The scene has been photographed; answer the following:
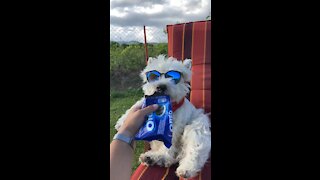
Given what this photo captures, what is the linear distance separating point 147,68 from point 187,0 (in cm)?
34

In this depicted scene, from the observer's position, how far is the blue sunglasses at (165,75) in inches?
64.7

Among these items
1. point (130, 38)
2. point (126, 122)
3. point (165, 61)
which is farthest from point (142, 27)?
point (126, 122)

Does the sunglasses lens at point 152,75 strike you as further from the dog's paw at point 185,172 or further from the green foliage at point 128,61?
the dog's paw at point 185,172

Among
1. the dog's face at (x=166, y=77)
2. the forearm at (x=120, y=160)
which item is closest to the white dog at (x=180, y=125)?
the dog's face at (x=166, y=77)

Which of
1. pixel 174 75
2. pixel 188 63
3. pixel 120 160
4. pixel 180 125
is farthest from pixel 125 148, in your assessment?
pixel 188 63

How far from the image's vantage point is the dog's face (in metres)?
1.63

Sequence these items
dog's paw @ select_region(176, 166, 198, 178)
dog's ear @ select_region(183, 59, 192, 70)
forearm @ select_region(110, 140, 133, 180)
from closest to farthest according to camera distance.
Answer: forearm @ select_region(110, 140, 133, 180)
dog's paw @ select_region(176, 166, 198, 178)
dog's ear @ select_region(183, 59, 192, 70)

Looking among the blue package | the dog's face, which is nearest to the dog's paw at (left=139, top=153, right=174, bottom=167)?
the blue package

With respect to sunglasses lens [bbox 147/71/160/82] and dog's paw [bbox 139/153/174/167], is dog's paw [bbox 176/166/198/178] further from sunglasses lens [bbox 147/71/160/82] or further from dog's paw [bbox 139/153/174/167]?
sunglasses lens [bbox 147/71/160/82]

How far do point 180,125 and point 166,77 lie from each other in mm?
221

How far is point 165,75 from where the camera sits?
1662 millimetres

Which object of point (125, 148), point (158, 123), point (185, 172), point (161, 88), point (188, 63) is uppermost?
point (188, 63)

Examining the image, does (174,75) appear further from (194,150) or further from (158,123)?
(194,150)
